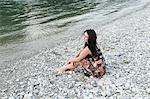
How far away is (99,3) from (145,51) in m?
33.9

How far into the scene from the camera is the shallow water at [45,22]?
26.1 metres

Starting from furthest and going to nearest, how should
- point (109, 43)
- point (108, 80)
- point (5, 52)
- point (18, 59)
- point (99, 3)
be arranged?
point (99, 3) → point (5, 52) → point (18, 59) → point (109, 43) → point (108, 80)

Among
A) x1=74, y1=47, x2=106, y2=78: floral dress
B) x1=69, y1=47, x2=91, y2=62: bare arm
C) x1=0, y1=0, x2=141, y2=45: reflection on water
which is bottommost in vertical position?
x1=0, y1=0, x2=141, y2=45: reflection on water

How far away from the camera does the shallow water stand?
26109 mm

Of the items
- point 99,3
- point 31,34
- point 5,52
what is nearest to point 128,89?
point 5,52

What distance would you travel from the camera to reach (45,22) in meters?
36.1

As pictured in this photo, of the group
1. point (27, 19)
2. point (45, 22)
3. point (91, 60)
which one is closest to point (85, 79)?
point (91, 60)

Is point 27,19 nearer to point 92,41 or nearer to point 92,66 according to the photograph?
point 92,66

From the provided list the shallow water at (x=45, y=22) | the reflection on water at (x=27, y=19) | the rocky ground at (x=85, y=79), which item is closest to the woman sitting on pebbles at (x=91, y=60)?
the rocky ground at (x=85, y=79)

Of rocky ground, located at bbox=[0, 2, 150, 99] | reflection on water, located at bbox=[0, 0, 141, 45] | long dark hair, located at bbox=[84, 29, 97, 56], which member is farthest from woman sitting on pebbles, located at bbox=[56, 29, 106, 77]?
reflection on water, located at bbox=[0, 0, 141, 45]

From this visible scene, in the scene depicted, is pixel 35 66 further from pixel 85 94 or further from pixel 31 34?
pixel 31 34

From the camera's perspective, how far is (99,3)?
4962cm

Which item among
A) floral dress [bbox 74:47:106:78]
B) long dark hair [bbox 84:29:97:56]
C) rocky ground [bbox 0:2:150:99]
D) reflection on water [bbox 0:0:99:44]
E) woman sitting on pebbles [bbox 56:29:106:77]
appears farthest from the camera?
reflection on water [bbox 0:0:99:44]

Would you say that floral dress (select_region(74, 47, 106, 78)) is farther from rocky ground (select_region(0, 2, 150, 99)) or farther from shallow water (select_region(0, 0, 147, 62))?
shallow water (select_region(0, 0, 147, 62))
